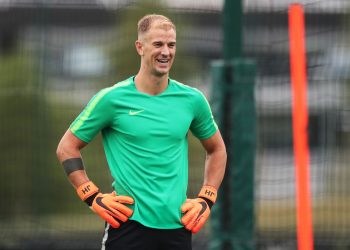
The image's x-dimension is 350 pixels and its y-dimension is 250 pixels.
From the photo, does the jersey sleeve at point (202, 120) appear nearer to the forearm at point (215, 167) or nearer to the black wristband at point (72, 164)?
the forearm at point (215, 167)

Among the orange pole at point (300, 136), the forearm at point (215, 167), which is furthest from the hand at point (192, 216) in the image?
the orange pole at point (300, 136)

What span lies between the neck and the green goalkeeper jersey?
0.03 metres

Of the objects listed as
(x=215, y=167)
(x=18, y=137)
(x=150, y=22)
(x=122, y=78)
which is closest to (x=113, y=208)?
(x=215, y=167)

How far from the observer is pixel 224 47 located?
8.02 meters

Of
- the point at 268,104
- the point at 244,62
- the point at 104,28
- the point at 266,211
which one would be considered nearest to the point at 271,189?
the point at 266,211

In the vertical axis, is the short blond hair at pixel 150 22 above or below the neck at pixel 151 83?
above

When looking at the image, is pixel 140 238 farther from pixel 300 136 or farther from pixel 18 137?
pixel 18 137

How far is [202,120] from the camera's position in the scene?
554 centimetres

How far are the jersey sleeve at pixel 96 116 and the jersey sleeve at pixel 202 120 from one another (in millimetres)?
501

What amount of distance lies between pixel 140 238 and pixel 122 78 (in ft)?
14.2

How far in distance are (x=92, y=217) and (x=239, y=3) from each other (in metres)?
2.79

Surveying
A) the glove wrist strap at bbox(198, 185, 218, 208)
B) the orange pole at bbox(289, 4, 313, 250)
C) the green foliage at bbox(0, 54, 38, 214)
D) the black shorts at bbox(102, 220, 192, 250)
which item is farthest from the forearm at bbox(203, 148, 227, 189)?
the green foliage at bbox(0, 54, 38, 214)

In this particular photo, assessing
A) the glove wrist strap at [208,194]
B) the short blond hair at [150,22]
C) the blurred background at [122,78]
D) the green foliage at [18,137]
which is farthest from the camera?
the green foliage at [18,137]

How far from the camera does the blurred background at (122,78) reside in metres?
8.61
